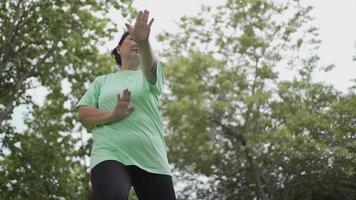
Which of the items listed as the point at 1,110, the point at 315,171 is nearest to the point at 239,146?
the point at 315,171

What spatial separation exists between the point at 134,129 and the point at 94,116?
22 cm

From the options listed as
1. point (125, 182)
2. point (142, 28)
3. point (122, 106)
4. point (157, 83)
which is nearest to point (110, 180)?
point (125, 182)

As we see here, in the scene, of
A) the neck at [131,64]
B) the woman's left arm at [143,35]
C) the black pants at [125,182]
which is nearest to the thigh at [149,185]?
the black pants at [125,182]

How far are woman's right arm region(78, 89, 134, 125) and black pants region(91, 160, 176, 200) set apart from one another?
231 mm

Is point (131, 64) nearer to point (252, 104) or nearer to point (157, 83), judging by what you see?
point (157, 83)

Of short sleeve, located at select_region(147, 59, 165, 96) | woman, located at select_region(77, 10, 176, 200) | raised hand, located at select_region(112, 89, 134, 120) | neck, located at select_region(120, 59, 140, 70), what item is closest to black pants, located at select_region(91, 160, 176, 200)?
woman, located at select_region(77, 10, 176, 200)

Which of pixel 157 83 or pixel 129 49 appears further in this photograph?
pixel 129 49

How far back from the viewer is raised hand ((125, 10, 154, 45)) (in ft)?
6.89

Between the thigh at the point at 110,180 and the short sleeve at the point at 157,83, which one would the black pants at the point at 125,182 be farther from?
the short sleeve at the point at 157,83

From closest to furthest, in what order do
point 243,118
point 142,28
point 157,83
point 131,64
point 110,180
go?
point 110,180 → point 142,28 → point 157,83 → point 131,64 → point 243,118

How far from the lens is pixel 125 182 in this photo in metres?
2.04

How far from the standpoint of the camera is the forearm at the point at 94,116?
2.23 m

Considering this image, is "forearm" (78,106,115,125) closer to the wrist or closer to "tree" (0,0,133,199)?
the wrist

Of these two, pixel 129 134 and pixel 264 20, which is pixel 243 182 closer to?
pixel 264 20
